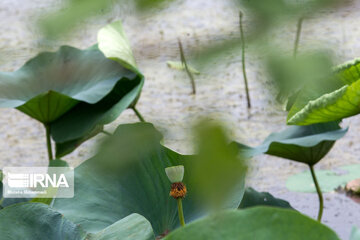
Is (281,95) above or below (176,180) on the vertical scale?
above

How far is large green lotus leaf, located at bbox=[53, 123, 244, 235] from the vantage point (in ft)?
2.31

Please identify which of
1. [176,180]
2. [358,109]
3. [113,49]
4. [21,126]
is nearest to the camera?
[176,180]

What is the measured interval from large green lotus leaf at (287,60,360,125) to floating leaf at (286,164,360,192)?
0.69 metres

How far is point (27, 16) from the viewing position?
0.20m

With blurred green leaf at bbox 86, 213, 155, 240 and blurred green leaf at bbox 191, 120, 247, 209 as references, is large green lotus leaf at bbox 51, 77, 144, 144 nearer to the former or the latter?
blurred green leaf at bbox 86, 213, 155, 240

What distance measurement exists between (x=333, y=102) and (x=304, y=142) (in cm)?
26

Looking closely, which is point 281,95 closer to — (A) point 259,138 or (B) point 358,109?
(B) point 358,109

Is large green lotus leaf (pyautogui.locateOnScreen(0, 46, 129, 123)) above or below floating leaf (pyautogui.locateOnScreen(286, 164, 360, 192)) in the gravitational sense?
above

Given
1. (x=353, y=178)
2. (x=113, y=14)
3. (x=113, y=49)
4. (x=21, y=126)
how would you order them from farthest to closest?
1. (x=21, y=126)
2. (x=353, y=178)
3. (x=113, y=49)
4. (x=113, y=14)

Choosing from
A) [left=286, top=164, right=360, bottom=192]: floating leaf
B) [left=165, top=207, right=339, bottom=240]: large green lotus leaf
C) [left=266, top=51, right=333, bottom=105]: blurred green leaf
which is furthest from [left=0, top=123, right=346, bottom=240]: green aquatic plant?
[left=286, top=164, right=360, bottom=192]: floating leaf

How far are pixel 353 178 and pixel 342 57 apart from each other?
47.6 inches

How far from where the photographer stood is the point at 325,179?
55.6 inches

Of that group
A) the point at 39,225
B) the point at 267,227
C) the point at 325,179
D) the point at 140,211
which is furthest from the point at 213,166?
the point at 325,179

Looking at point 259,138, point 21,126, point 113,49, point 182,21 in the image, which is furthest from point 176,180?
point 21,126
